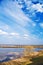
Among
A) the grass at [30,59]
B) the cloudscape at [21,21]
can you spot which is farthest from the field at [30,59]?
the cloudscape at [21,21]

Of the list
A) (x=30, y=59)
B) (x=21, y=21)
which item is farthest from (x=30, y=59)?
(x=21, y=21)

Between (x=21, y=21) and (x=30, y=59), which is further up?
(x=21, y=21)

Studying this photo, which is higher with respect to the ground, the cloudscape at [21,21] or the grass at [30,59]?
the cloudscape at [21,21]

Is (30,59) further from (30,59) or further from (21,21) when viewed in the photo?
(21,21)

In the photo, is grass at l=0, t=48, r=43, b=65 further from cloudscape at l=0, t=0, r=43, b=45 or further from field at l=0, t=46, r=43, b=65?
cloudscape at l=0, t=0, r=43, b=45

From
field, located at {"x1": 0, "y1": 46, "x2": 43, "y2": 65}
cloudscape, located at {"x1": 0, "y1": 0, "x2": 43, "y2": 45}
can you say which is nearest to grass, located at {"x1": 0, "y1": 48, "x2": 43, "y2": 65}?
field, located at {"x1": 0, "y1": 46, "x2": 43, "y2": 65}

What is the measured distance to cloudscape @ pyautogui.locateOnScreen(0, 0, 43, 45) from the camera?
119 inches

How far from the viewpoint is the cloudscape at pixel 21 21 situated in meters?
3.03

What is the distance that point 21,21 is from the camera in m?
3.07

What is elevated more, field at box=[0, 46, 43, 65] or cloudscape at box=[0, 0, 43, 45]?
cloudscape at box=[0, 0, 43, 45]

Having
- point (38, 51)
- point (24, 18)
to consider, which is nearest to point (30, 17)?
point (24, 18)

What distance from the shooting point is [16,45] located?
9.88ft

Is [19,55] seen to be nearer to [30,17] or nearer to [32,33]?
[32,33]

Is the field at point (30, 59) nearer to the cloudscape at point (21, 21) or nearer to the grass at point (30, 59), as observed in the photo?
the grass at point (30, 59)
